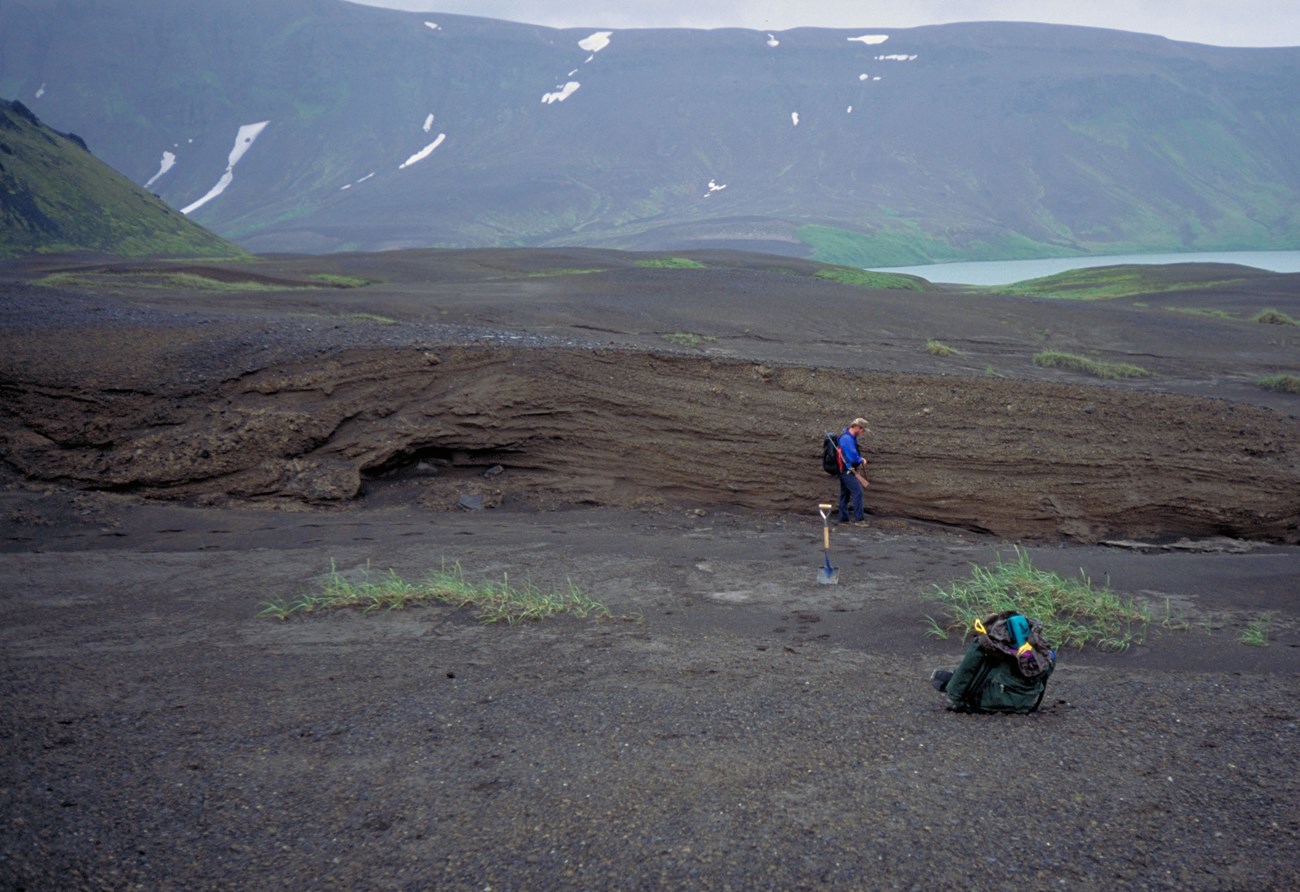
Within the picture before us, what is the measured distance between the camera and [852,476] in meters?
13.0

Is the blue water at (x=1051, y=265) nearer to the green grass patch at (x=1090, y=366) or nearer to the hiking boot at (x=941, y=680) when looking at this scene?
the green grass patch at (x=1090, y=366)

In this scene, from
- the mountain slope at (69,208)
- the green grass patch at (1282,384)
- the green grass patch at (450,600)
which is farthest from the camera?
the mountain slope at (69,208)

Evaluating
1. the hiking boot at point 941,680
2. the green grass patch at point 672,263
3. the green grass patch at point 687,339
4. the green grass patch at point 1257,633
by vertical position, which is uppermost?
the green grass patch at point 672,263

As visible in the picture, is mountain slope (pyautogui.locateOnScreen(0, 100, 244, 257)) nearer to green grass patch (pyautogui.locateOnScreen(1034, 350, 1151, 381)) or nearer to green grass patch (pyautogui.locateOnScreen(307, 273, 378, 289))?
green grass patch (pyautogui.locateOnScreen(307, 273, 378, 289))

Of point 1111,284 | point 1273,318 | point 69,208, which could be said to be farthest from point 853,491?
point 69,208

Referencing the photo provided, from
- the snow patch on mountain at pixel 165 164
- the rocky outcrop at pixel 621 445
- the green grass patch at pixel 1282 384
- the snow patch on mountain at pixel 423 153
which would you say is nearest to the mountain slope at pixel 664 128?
the snow patch on mountain at pixel 165 164

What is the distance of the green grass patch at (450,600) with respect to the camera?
820 centimetres

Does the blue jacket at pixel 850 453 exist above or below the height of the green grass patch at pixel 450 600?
above

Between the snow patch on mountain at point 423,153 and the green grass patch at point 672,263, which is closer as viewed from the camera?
the green grass patch at point 672,263

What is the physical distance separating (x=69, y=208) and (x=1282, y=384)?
1995 inches

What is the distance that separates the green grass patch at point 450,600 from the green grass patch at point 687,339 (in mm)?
12070

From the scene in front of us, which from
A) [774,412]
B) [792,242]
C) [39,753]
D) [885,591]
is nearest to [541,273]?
[774,412]

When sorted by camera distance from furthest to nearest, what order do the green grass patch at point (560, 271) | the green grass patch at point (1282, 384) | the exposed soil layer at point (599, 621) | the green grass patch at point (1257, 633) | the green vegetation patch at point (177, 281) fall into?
the green grass patch at point (560, 271) → the green vegetation patch at point (177, 281) → the green grass patch at point (1282, 384) → the green grass patch at point (1257, 633) → the exposed soil layer at point (599, 621)

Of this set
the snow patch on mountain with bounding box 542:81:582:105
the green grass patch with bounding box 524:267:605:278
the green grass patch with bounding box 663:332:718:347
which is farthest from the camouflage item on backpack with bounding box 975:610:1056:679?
the snow patch on mountain with bounding box 542:81:582:105
